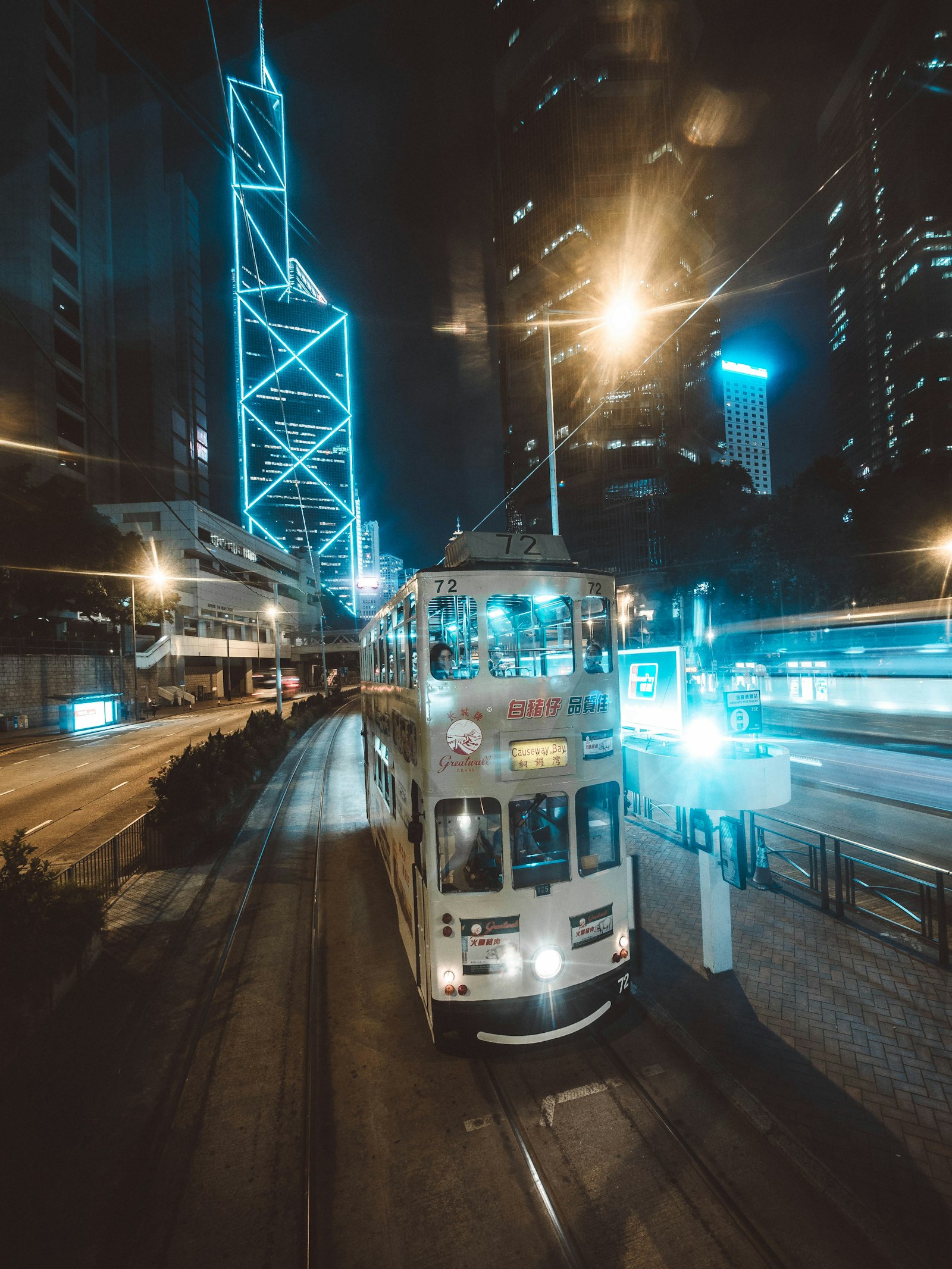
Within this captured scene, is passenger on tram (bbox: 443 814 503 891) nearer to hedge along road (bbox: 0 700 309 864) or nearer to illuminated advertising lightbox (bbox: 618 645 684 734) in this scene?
illuminated advertising lightbox (bbox: 618 645 684 734)

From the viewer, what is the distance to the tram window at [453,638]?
544 cm

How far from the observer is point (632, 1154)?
4.57 metres

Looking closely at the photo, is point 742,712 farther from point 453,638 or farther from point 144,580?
point 144,580

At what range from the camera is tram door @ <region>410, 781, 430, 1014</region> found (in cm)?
556

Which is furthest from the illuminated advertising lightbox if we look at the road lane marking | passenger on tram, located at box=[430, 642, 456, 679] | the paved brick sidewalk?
the road lane marking

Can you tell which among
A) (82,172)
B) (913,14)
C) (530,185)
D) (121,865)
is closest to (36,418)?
(82,172)

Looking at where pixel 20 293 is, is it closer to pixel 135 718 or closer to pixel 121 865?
pixel 135 718

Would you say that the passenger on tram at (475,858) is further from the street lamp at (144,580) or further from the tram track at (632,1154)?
the street lamp at (144,580)

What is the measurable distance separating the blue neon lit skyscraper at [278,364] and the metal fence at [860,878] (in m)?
127

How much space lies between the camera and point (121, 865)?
11023 mm

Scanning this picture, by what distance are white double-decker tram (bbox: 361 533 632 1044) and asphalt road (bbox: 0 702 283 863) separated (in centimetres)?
1061

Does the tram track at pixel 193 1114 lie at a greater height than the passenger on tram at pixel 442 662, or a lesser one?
lesser

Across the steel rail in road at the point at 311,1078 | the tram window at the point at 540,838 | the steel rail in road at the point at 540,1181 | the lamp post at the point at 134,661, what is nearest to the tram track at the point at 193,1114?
the steel rail in road at the point at 311,1078

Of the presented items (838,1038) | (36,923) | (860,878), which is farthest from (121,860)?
(860,878)
